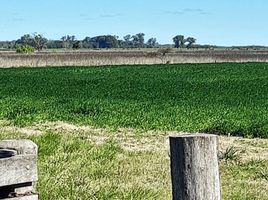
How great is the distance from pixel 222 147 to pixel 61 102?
520 inches

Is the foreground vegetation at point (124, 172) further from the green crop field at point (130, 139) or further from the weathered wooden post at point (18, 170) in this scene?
the weathered wooden post at point (18, 170)

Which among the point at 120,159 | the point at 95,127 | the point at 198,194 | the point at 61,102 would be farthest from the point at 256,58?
the point at 198,194

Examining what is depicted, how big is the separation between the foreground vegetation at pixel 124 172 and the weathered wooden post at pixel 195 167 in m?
3.39

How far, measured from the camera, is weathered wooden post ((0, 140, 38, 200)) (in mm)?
3213

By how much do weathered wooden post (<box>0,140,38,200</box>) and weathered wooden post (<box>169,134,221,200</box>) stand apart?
771 mm

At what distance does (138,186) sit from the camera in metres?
7.76

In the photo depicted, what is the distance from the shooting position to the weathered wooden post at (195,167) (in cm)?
294

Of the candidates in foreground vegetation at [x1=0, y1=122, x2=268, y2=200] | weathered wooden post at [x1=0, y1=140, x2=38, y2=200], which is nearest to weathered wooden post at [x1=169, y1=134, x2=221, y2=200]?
weathered wooden post at [x1=0, y1=140, x2=38, y2=200]

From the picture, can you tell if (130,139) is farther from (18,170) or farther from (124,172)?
(18,170)

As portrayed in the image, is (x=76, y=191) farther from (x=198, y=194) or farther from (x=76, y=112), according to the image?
(x=76, y=112)

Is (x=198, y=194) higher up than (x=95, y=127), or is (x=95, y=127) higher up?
(x=198, y=194)

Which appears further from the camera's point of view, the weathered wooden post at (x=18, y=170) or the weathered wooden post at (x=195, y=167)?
the weathered wooden post at (x=18, y=170)

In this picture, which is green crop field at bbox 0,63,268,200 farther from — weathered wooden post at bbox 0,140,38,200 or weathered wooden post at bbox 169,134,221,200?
weathered wooden post at bbox 169,134,221,200

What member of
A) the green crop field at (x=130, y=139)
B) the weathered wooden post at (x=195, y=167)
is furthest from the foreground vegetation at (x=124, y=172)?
the weathered wooden post at (x=195, y=167)
